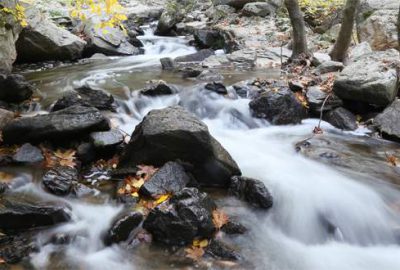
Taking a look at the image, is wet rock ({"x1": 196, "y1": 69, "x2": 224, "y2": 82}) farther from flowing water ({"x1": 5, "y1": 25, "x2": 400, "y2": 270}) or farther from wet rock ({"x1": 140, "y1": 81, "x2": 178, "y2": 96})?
flowing water ({"x1": 5, "y1": 25, "x2": 400, "y2": 270})

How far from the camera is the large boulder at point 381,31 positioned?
11.3m

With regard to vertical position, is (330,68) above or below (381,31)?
below

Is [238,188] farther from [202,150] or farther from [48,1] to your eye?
[48,1]

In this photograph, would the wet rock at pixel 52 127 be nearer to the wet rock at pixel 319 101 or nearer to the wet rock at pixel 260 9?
the wet rock at pixel 319 101

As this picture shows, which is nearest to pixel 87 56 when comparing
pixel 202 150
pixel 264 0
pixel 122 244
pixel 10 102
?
pixel 10 102

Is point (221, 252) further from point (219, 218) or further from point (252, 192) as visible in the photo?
point (252, 192)

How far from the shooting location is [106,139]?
5895 millimetres

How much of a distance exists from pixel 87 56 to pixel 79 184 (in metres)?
9.86

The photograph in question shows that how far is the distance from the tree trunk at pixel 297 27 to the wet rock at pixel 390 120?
14.7 feet

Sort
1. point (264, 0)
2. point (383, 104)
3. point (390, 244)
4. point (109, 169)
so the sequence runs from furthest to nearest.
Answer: point (264, 0) < point (383, 104) < point (109, 169) < point (390, 244)

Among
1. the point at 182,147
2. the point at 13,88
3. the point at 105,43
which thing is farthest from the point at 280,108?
the point at 105,43

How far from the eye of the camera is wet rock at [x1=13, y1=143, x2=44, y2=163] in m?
5.62

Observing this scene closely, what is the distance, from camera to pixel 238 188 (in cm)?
515

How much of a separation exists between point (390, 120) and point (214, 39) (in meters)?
9.28
